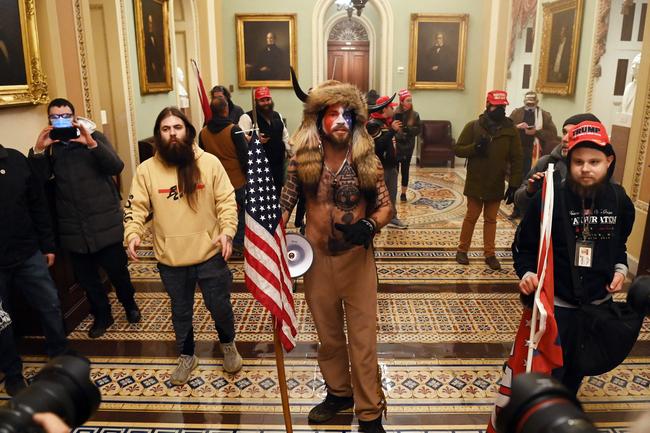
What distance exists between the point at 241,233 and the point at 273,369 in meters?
2.48

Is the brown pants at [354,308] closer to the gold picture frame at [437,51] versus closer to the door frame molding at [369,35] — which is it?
the gold picture frame at [437,51]

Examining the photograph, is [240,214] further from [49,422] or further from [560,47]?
[560,47]

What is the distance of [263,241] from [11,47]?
3.27m

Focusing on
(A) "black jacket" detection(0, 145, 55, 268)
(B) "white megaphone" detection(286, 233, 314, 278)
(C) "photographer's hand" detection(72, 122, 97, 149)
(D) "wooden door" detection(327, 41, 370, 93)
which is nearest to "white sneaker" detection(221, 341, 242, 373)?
(B) "white megaphone" detection(286, 233, 314, 278)

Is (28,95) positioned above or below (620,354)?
above

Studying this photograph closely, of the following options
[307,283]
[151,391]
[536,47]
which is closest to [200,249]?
[307,283]

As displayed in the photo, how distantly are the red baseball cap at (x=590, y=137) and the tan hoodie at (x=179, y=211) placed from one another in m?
2.10

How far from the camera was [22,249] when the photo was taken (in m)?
3.43

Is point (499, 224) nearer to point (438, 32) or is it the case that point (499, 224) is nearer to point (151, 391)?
point (151, 391)

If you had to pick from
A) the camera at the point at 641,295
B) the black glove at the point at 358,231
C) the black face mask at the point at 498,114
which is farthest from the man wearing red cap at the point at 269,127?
the camera at the point at 641,295

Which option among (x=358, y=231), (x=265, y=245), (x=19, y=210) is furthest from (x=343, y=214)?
(x=19, y=210)

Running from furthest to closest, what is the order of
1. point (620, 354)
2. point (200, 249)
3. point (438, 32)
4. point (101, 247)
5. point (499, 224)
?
point (438, 32)
point (499, 224)
point (101, 247)
point (200, 249)
point (620, 354)

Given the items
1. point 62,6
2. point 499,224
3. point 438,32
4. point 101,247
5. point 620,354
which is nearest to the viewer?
point 620,354

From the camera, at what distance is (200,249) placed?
134 inches
